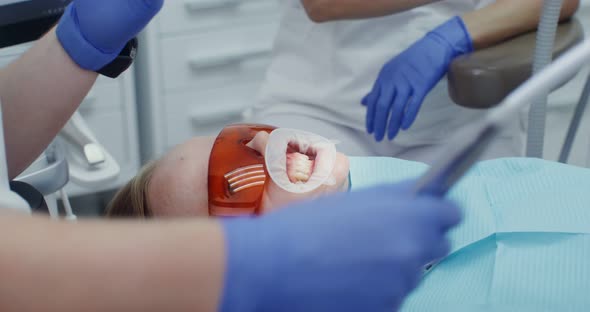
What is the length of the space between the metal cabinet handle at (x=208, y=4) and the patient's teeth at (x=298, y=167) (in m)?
1.23

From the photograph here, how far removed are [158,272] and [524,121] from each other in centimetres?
139

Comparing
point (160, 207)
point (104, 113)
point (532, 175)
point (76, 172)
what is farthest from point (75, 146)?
point (532, 175)

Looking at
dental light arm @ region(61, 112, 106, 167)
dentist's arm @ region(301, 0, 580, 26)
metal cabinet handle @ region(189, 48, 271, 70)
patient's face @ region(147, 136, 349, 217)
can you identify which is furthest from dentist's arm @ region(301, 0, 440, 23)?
metal cabinet handle @ region(189, 48, 271, 70)

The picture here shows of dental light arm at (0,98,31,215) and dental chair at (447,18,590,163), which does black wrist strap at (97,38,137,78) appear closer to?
dental light arm at (0,98,31,215)

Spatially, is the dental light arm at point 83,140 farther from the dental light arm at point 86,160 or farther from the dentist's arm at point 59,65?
the dentist's arm at point 59,65

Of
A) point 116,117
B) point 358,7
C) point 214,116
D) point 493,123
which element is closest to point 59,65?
point 358,7

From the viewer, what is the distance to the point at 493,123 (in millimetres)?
599

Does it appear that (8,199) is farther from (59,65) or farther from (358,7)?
(358,7)

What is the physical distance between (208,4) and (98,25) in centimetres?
121

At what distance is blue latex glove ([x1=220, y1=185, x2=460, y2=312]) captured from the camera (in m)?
0.58

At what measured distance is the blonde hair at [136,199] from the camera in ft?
4.01

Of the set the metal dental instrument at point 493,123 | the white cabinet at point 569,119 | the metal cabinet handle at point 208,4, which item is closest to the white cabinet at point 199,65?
the metal cabinet handle at point 208,4

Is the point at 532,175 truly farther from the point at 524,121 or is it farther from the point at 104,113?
the point at 104,113

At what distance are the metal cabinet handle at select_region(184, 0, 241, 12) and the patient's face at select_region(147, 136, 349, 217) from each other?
1133mm
